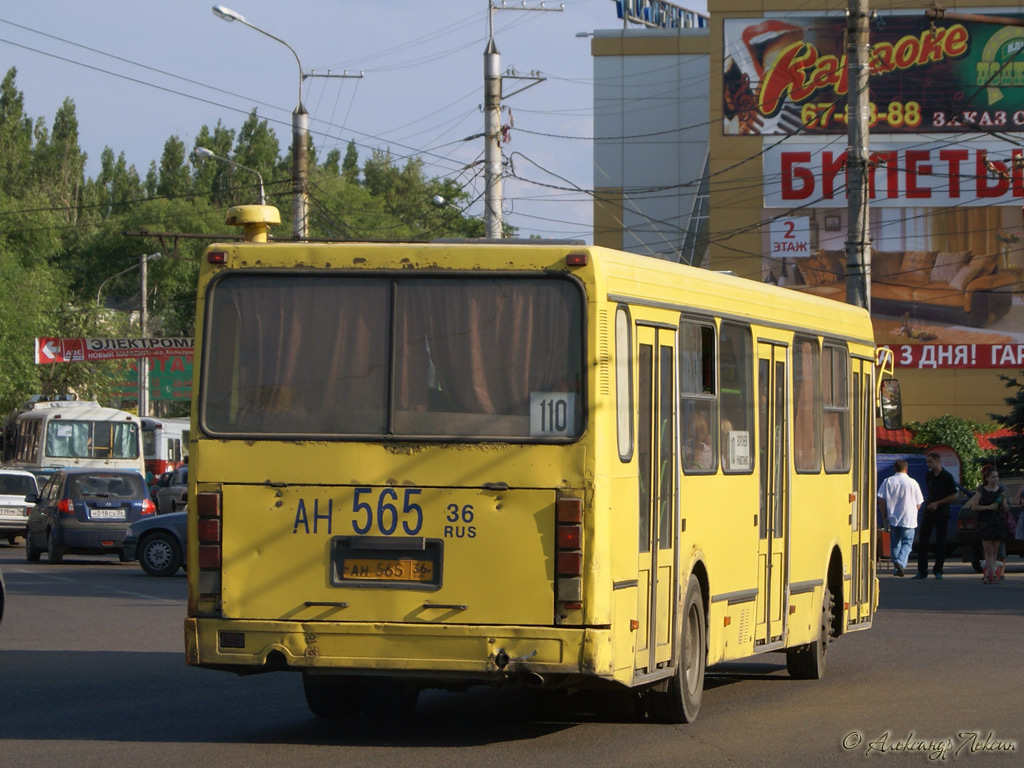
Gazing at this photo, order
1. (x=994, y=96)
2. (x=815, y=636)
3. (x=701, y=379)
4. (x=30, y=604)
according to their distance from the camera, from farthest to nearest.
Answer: (x=994, y=96) < (x=30, y=604) < (x=815, y=636) < (x=701, y=379)

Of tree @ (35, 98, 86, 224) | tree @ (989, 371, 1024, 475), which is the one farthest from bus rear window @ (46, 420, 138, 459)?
tree @ (35, 98, 86, 224)

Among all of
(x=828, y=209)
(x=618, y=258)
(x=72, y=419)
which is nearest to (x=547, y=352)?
(x=618, y=258)

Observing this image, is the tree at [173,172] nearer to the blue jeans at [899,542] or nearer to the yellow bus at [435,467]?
the blue jeans at [899,542]

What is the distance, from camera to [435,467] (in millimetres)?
9141

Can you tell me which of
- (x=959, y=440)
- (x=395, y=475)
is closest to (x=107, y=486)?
(x=395, y=475)

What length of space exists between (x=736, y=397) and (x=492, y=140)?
2104 cm

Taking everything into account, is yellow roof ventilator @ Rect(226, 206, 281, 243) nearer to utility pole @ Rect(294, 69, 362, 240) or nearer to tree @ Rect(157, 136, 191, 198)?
utility pole @ Rect(294, 69, 362, 240)

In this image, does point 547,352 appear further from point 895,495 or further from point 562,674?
point 895,495

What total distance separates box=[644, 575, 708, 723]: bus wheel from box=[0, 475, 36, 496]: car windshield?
2795cm

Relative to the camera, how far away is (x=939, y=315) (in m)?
51.1

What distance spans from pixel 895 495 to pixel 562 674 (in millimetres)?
16988

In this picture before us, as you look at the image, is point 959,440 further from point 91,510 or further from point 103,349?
point 103,349

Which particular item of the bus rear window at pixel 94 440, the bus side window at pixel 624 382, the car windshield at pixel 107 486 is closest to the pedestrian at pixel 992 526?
the car windshield at pixel 107 486

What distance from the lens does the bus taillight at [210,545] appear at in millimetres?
9281
